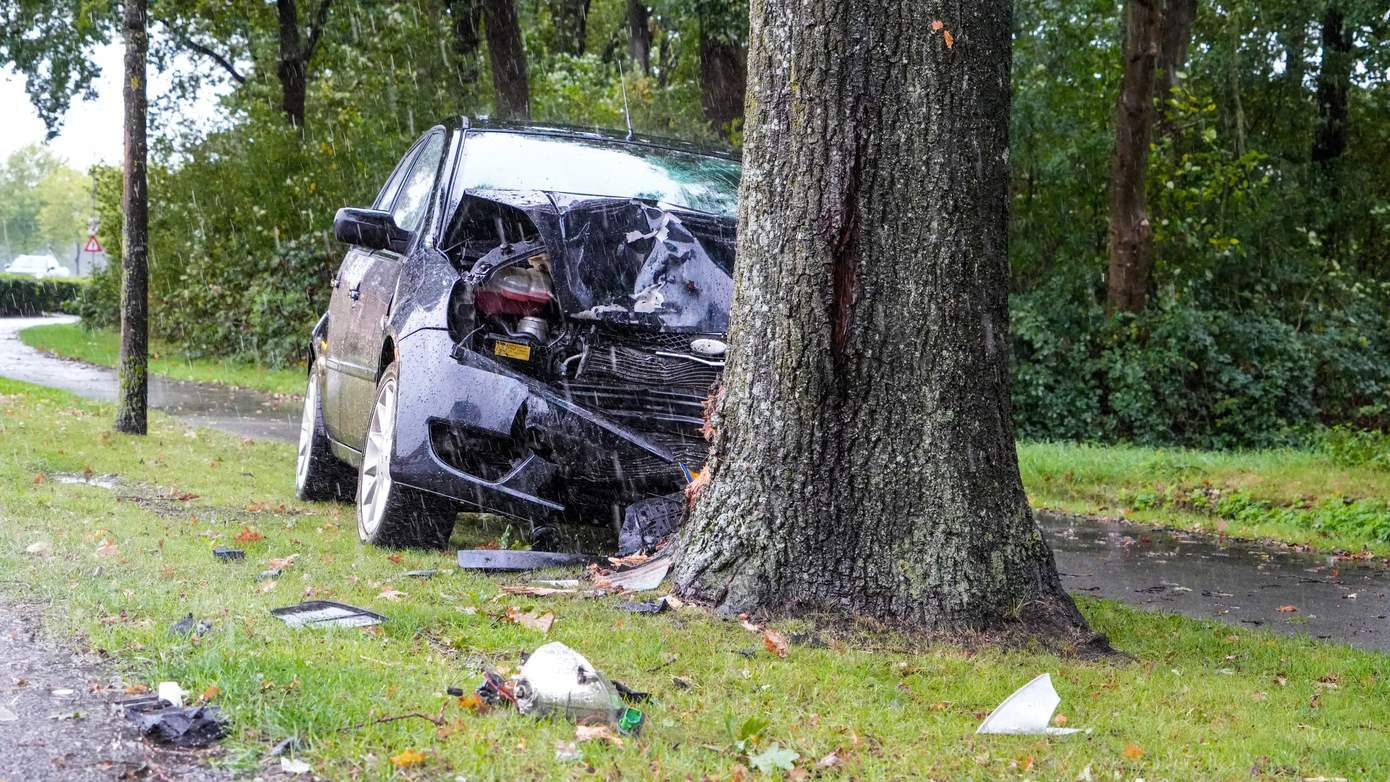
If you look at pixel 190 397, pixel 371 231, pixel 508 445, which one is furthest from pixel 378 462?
pixel 190 397

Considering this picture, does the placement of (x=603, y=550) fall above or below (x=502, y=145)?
below

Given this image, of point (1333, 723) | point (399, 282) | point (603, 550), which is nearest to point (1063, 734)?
point (1333, 723)

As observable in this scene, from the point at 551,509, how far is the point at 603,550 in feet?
2.96

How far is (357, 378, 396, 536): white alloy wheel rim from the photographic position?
632 centimetres

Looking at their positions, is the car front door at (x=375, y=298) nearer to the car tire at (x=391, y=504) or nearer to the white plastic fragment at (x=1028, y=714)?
the car tire at (x=391, y=504)

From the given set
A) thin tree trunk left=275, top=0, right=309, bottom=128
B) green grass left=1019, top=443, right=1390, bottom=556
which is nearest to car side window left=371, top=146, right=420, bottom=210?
green grass left=1019, top=443, right=1390, bottom=556

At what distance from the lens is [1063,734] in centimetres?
390

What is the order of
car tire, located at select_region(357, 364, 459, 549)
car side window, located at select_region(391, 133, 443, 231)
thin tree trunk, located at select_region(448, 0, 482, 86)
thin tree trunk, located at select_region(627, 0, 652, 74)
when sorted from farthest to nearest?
thin tree trunk, located at select_region(627, 0, 652, 74) → thin tree trunk, located at select_region(448, 0, 482, 86) → car side window, located at select_region(391, 133, 443, 231) → car tire, located at select_region(357, 364, 459, 549)

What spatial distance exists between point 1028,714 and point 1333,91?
21714mm

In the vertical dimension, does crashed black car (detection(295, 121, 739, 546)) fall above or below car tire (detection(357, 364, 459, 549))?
above

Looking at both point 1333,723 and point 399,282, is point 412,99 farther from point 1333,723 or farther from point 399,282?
point 1333,723

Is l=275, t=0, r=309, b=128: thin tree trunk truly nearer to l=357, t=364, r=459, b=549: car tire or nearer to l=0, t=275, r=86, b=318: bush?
l=0, t=275, r=86, b=318: bush

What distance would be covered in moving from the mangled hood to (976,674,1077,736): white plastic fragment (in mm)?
2902

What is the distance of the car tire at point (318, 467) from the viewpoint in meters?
8.31
